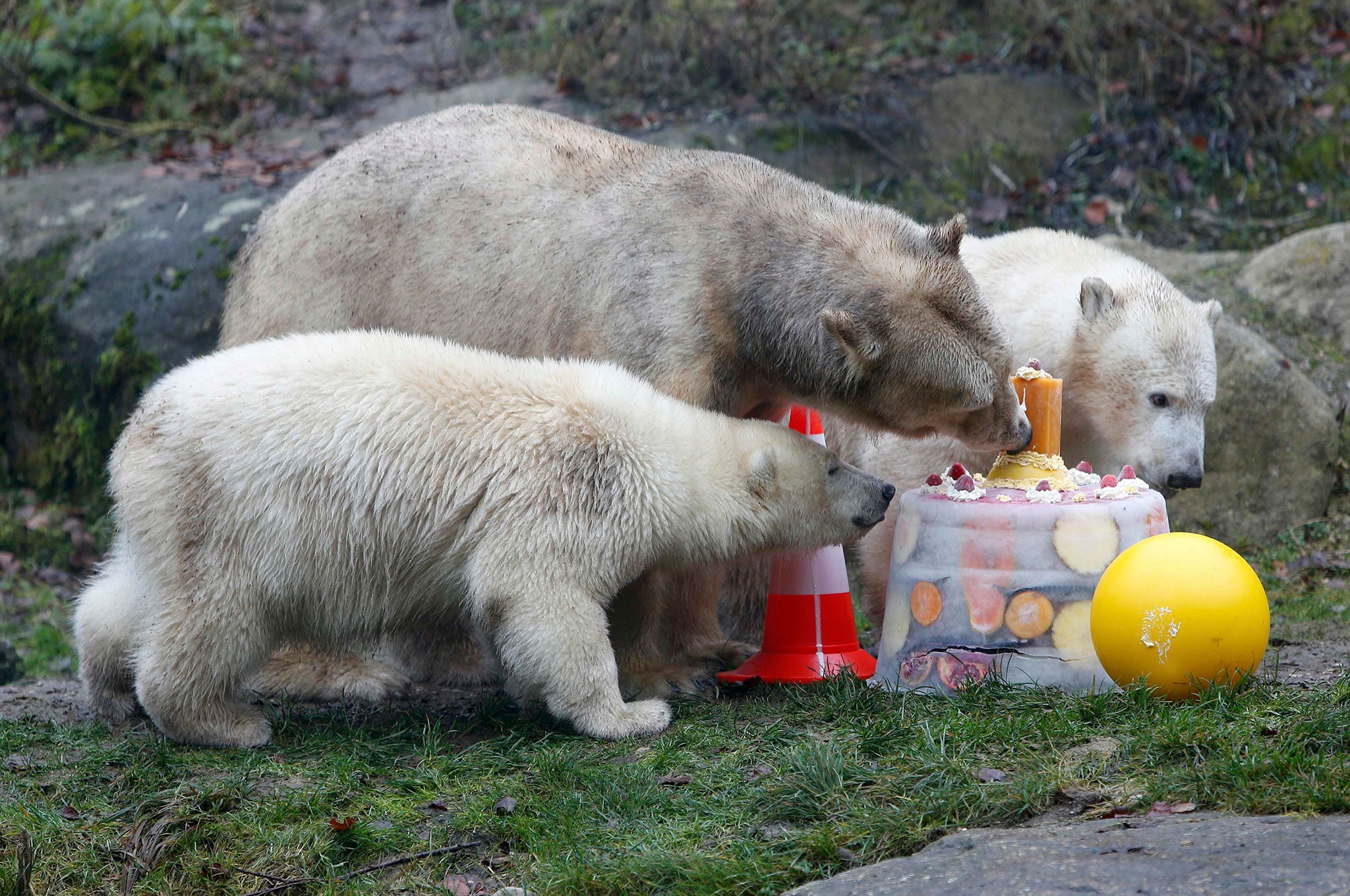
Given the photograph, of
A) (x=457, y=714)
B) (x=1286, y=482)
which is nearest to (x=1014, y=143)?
(x=1286, y=482)

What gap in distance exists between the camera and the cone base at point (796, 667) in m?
5.36

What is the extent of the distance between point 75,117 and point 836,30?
6012mm

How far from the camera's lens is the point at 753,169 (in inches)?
220

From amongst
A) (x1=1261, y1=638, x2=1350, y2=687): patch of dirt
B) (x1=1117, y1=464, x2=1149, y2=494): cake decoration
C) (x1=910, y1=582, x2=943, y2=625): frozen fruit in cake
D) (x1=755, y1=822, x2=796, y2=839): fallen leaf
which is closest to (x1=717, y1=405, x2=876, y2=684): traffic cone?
(x1=910, y1=582, x2=943, y2=625): frozen fruit in cake

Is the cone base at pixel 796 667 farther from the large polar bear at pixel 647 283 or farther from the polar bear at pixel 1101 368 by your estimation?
the polar bear at pixel 1101 368

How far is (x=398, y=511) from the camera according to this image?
4.68 metres

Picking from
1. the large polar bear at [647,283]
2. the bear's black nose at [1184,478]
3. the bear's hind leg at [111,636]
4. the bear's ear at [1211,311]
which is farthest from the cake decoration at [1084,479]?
the bear's hind leg at [111,636]

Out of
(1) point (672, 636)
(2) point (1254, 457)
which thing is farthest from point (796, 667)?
(2) point (1254, 457)

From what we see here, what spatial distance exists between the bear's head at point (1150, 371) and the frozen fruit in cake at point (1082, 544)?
1.29 m

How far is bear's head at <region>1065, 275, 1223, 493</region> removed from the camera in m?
5.92

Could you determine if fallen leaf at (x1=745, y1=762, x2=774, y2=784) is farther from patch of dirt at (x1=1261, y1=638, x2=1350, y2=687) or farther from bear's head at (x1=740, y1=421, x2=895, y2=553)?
patch of dirt at (x1=1261, y1=638, x2=1350, y2=687)

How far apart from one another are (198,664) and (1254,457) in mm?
5841

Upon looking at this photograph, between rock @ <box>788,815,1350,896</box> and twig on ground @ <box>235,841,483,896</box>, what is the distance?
1026mm

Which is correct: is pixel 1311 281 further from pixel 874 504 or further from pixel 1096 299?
pixel 874 504
